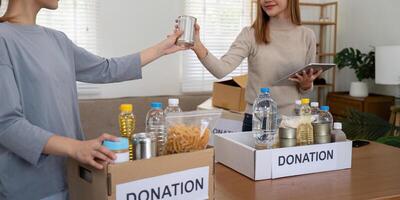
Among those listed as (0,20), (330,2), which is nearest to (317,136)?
(0,20)

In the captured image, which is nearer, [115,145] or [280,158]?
[115,145]

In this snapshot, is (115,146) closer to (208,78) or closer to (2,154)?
(2,154)

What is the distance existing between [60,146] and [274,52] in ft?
3.80

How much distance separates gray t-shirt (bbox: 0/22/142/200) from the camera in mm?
1008

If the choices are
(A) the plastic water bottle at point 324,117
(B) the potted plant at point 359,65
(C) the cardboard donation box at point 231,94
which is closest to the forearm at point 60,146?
(A) the plastic water bottle at point 324,117

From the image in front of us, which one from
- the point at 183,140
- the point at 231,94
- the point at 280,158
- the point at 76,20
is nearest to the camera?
the point at 183,140

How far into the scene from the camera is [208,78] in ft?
14.9

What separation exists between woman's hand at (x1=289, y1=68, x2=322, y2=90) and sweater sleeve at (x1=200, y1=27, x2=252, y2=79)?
0.80 feet

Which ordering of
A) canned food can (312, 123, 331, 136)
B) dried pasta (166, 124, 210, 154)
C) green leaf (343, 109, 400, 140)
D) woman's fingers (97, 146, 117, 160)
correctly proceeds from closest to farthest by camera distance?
1. woman's fingers (97, 146, 117, 160)
2. dried pasta (166, 124, 210, 154)
3. canned food can (312, 123, 331, 136)
4. green leaf (343, 109, 400, 140)

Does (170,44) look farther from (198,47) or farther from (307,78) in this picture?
(307,78)

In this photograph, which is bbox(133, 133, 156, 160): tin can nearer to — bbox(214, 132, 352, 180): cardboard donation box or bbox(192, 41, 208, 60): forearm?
bbox(214, 132, 352, 180): cardboard donation box

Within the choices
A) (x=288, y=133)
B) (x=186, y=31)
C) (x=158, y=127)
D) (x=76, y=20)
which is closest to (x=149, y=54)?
(x=186, y=31)

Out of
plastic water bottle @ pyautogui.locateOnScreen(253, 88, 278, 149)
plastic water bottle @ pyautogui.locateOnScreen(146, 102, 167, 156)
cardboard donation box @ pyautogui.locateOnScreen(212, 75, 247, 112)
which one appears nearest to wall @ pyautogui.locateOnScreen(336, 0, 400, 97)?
cardboard donation box @ pyautogui.locateOnScreen(212, 75, 247, 112)

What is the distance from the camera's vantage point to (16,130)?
100 centimetres
